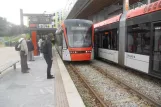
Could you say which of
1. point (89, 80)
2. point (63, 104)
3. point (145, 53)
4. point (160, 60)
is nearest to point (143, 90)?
point (160, 60)

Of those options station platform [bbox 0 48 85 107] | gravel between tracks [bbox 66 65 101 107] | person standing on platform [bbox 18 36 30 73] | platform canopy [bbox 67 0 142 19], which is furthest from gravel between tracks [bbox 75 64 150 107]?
platform canopy [bbox 67 0 142 19]

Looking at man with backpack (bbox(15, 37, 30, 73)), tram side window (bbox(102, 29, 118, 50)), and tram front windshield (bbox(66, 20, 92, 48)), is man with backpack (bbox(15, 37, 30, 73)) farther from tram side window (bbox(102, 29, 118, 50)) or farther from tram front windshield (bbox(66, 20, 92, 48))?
tram side window (bbox(102, 29, 118, 50))

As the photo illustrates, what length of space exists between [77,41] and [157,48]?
6.95 meters

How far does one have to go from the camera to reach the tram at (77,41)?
14.2m

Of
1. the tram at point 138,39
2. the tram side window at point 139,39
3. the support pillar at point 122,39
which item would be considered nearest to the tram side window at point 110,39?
the tram at point 138,39

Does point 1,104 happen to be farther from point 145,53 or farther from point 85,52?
point 85,52

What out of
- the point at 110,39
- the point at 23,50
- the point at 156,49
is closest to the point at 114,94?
the point at 156,49

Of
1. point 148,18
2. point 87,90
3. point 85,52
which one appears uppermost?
point 148,18

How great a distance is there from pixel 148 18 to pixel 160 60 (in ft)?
5.56

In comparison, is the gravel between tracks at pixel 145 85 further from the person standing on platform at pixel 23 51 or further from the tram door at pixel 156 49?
the person standing on platform at pixel 23 51

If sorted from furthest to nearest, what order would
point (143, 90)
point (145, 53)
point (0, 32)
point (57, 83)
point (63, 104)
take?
point (0, 32)
point (145, 53)
point (57, 83)
point (143, 90)
point (63, 104)

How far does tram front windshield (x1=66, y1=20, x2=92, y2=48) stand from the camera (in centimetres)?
1426

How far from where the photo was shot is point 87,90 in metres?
7.87

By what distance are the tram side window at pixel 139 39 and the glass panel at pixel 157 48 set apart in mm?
459
